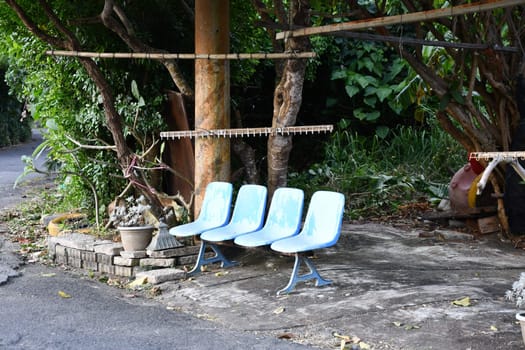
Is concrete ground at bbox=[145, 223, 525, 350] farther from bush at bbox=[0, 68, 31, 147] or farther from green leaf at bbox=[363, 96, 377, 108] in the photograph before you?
bush at bbox=[0, 68, 31, 147]

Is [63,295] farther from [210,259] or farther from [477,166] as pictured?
[477,166]

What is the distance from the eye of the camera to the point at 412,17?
5793 millimetres

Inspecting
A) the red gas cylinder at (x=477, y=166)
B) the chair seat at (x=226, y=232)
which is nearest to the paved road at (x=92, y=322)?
the chair seat at (x=226, y=232)

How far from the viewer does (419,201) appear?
11.1 meters

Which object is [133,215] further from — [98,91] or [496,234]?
[496,234]

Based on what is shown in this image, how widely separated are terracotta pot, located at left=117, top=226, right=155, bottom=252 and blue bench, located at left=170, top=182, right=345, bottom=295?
16.2 inches

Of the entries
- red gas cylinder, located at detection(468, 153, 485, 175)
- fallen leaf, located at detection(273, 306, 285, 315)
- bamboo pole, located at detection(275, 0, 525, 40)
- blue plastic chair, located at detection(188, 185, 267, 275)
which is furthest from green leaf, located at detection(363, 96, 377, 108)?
fallen leaf, located at detection(273, 306, 285, 315)

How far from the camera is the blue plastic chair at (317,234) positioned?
6.18m

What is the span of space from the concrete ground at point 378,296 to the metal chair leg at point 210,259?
0.38 feet

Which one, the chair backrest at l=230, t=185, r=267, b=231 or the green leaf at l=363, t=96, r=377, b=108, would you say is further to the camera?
A: the green leaf at l=363, t=96, r=377, b=108

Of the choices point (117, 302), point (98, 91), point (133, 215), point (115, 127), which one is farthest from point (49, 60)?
point (117, 302)

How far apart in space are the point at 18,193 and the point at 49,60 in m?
5.21

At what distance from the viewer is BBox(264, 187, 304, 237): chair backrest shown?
6707 mm

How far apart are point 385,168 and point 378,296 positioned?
6.61 m
